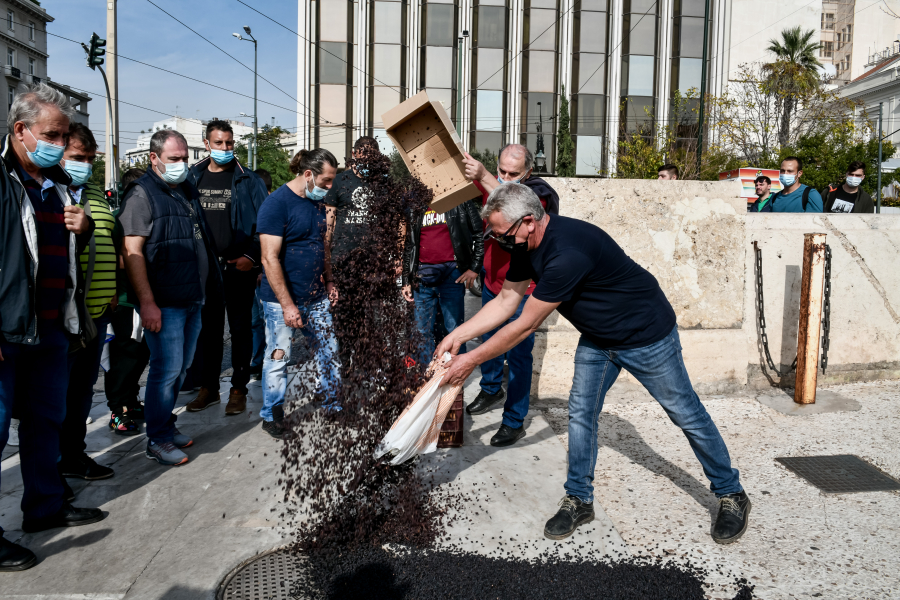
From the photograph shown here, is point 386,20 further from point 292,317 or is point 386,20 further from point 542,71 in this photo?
point 292,317

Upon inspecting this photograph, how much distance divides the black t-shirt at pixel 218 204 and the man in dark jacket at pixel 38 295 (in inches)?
72.6

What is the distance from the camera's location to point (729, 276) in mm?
5934

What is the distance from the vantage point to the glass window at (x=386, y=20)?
38250 millimetres

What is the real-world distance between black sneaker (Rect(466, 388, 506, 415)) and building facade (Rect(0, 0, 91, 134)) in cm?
6326

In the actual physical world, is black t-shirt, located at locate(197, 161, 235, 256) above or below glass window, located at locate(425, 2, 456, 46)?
below

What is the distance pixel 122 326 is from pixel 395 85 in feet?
117

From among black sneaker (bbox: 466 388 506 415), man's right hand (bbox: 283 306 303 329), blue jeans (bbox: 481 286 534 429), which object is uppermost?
man's right hand (bbox: 283 306 303 329)

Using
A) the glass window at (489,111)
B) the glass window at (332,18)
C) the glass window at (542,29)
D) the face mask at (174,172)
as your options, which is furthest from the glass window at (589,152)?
the face mask at (174,172)

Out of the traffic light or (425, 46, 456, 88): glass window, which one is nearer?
the traffic light

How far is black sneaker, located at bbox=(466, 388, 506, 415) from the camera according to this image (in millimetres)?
5363

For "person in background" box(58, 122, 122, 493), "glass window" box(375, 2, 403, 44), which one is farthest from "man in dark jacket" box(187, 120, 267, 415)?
"glass window" box(375, 2, 403, 44)

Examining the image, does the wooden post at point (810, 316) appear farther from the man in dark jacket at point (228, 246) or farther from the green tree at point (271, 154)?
the green tree at point (271, 154)

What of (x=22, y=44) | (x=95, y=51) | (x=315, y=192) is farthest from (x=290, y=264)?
(x=22, y=44)

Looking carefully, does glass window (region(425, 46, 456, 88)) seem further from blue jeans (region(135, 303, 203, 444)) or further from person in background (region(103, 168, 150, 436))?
blue jeans (region(135, 303, 203, 444))
